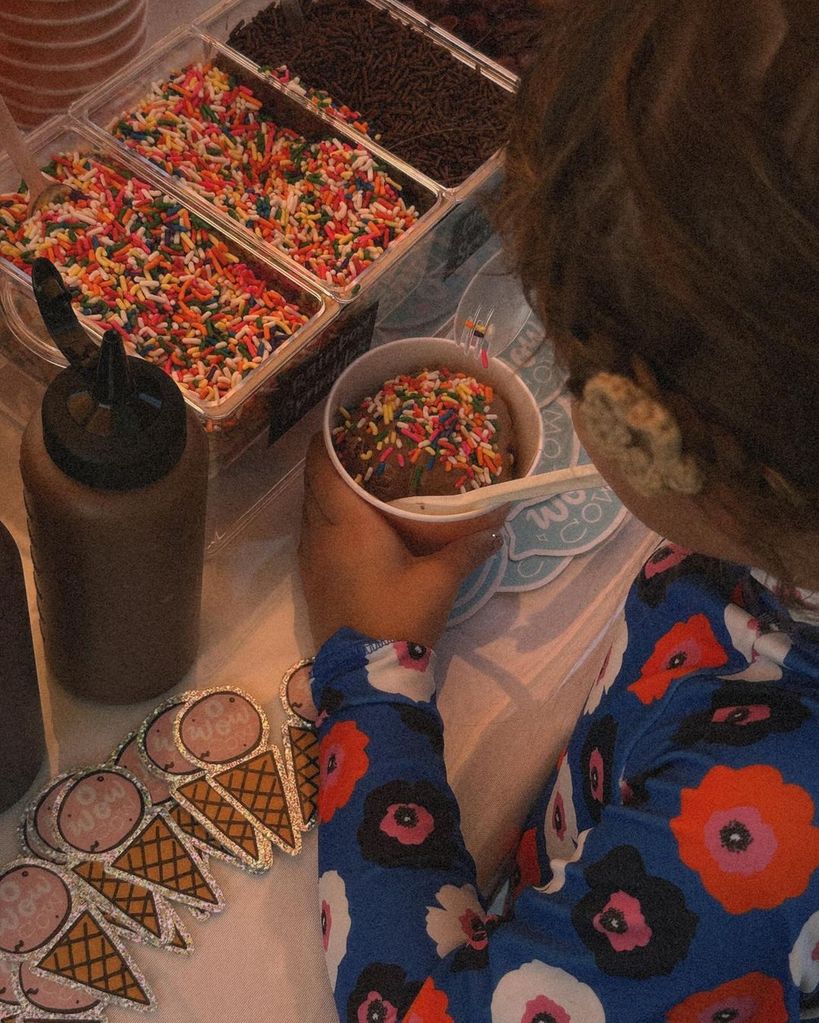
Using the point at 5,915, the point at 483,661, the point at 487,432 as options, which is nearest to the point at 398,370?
the point at 487,432

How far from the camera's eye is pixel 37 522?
0.60 m

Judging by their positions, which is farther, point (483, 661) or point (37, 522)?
point (483, 661)

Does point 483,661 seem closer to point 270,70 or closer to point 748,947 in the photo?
point 748,947

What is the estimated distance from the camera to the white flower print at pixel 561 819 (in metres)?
0.73

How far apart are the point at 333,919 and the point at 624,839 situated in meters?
0.20

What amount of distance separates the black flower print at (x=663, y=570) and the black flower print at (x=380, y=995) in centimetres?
29

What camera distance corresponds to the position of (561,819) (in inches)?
29.2

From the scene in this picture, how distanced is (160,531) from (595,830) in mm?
301

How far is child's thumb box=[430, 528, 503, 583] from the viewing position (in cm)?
78

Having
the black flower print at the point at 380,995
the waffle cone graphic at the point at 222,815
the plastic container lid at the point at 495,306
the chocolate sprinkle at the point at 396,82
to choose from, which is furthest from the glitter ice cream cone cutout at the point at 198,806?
the chocolate sprinkle at the point at 396,82

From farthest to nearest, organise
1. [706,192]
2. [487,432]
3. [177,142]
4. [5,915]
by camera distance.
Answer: [177,142] < [487,432] < [5,915] < [706,192]

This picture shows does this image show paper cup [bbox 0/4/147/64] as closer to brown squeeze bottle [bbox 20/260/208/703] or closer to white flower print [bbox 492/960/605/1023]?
brown squeeze bottle [bbox 20/260/208/703]

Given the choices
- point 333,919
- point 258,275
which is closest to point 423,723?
point 333,919

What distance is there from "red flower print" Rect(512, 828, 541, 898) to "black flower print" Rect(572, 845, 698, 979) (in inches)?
6.8
